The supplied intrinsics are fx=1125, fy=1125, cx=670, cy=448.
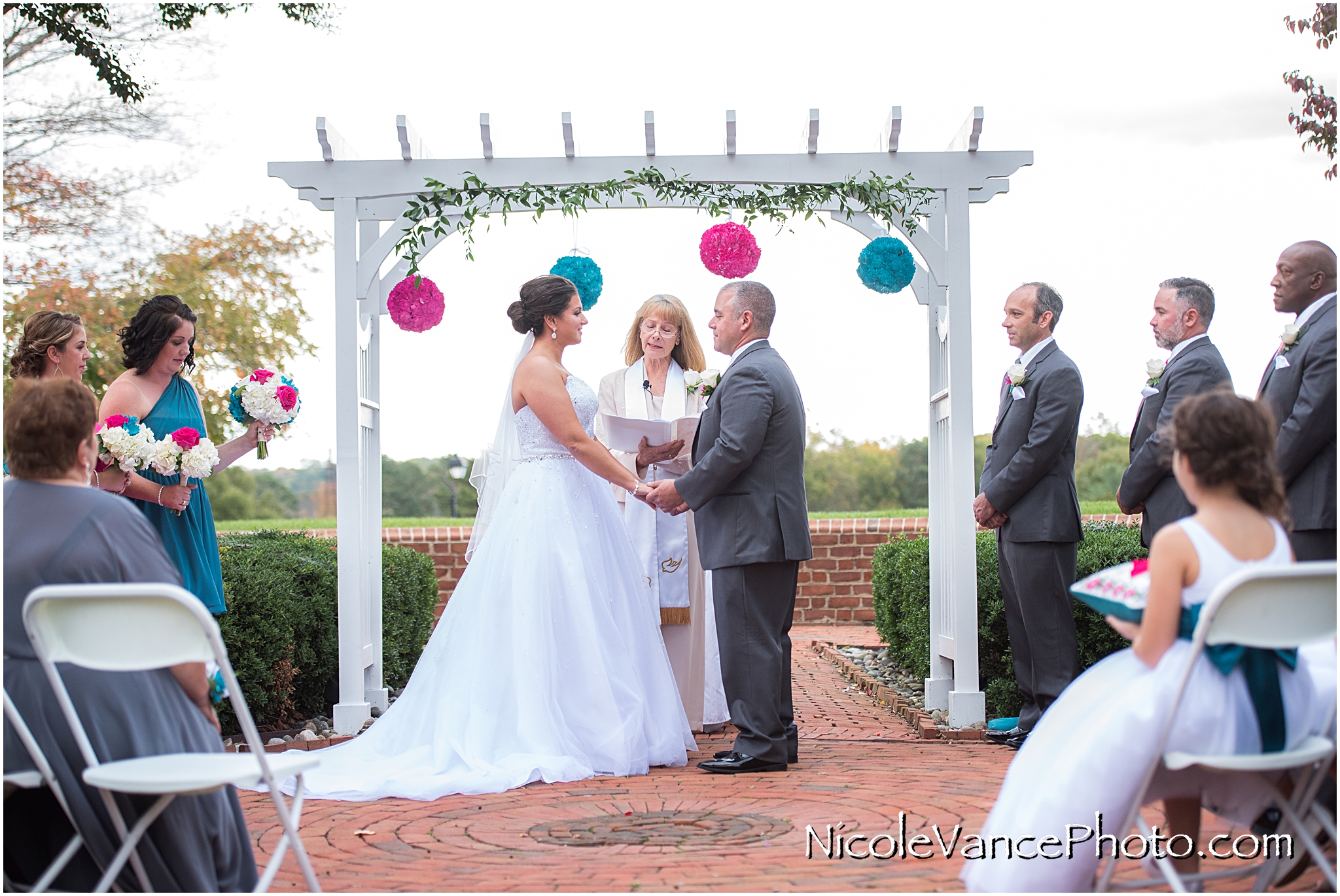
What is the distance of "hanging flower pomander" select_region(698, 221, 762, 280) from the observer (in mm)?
5867

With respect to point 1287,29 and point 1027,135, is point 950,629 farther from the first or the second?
point 1027,135

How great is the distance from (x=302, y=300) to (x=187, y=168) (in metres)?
2.87

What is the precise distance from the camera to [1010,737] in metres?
5.46

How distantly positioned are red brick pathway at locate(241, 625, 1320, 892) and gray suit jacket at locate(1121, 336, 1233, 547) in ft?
4.31

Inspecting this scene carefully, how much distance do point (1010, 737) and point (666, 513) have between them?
2.00 metres

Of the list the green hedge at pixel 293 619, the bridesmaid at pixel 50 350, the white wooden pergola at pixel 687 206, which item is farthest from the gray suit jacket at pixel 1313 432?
the green hedge at pixel 293 619

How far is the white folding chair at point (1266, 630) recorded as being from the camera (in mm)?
2479

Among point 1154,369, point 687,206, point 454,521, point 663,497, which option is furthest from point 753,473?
point 454,521

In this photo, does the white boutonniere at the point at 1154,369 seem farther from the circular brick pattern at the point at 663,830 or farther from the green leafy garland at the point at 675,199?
the circular brick pattern at the point at 663,830

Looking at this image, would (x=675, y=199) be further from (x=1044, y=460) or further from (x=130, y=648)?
(x=130, y=648)

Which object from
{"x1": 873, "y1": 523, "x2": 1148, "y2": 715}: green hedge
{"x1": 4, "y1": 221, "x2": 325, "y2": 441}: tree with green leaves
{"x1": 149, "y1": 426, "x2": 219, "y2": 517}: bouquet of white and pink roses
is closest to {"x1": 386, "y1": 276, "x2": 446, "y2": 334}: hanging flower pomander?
{"x1": 149, "y1": 426, "x2": 219, "y2": 517}: bouquet of white and pink roses

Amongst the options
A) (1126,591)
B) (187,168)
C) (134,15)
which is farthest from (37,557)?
(187,168)

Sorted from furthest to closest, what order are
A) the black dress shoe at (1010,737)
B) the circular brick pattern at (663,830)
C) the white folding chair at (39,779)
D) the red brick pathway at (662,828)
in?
1. the black dress shoe at (1010,737)
2. the circular brick pattern at (663,830)
3. the red brick pathway at (662,828)
4. the white folding chair at (39,779)

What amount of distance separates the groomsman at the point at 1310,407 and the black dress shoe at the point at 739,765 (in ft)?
7.18
